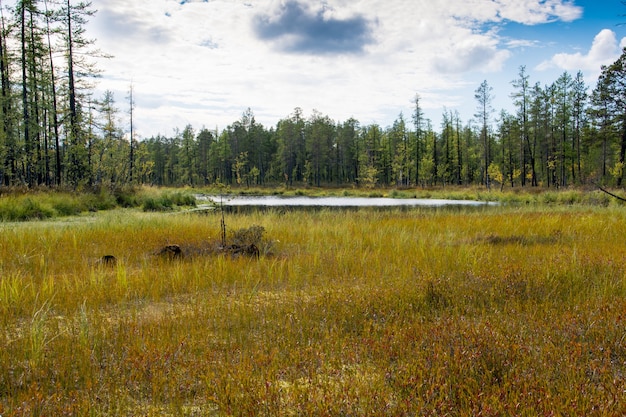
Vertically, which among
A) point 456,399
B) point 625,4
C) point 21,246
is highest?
point 625,4

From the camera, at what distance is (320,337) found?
430 cm

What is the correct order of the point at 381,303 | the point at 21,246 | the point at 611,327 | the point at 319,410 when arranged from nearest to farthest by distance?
the point at 319,410, the point at 611,327, the point at 381,303, the point at 21,246

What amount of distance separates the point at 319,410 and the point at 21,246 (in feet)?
29.1

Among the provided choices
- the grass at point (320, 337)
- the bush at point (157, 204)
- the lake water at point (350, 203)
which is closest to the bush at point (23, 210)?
the bush at point (157, 204)

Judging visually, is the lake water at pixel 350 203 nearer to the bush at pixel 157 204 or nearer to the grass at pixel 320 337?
the bush at pixel 157 204

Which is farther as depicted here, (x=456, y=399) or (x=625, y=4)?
(x=625, y=4)

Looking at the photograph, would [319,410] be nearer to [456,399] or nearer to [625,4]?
[456,399]

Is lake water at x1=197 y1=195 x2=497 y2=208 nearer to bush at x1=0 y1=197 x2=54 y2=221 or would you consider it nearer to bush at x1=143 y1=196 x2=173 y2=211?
bush at x1=143 y1=196 x2=173 y2=211

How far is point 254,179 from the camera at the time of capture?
300 ft

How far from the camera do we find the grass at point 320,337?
9.61ft

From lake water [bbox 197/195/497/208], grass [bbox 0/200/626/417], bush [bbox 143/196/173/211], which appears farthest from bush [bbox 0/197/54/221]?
lake water [bbox 197/195/497/208]

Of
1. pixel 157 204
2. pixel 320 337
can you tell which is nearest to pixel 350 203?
pixel 157 204

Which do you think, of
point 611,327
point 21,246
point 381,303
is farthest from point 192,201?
point 611,327

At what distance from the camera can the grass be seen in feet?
9.61
